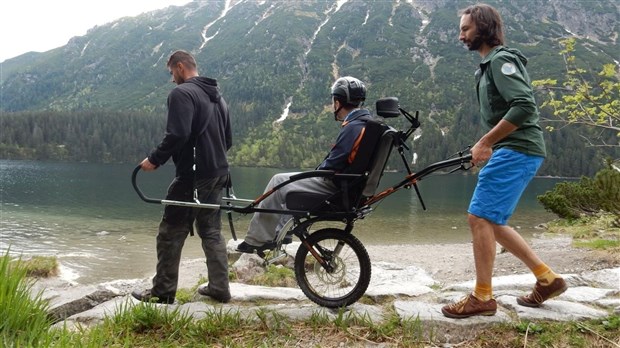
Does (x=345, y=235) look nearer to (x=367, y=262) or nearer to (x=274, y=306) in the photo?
(x=367, y=262)

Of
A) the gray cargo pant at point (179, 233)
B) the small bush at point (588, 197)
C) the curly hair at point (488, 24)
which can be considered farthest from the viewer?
the small bush at point (588, 197)

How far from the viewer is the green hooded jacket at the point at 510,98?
3.88 m

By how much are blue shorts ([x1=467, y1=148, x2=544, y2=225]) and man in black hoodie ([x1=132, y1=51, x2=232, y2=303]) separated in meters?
2.96

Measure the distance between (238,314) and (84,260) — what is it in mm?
18816

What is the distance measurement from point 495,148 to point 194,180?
326cm

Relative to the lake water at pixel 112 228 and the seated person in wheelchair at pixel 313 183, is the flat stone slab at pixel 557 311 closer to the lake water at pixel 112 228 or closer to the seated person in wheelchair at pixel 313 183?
the seated person in wheelchair at pixel 313 183

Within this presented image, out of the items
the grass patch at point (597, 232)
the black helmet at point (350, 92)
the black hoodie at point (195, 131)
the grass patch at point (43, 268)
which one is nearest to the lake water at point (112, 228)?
the grass patch at point (43, 268)

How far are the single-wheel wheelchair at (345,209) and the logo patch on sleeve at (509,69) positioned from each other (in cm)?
79

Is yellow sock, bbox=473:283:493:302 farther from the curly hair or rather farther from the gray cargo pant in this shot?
the gray cargo pant

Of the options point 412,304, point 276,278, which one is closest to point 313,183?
point 412,304

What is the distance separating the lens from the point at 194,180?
529cm

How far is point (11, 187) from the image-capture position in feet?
191

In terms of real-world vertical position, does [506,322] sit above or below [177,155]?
below

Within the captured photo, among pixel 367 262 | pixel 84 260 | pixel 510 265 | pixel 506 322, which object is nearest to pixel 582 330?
pixel 506 322
